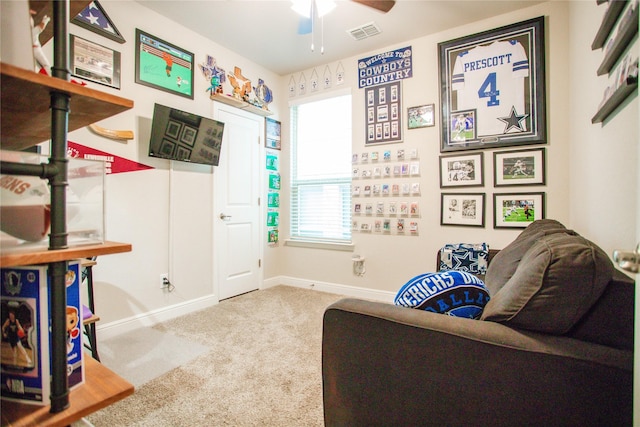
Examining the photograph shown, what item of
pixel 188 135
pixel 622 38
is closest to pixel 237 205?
pixel 188 135

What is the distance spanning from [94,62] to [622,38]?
130 inches

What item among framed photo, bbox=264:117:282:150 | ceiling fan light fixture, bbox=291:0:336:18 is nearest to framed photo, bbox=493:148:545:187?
ceiling fan light fixture, bbox=291:0:336:18

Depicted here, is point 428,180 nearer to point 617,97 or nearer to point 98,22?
point 617,97

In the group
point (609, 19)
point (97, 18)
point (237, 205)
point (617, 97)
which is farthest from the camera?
point (237, 205)

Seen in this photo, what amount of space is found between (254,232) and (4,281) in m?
3.26

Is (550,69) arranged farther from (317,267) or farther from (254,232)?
(254,232)

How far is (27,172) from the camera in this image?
55 centimetres

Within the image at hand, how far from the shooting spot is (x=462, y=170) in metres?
3.04

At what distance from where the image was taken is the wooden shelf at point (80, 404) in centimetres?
55

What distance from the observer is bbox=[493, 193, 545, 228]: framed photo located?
274 centimetres

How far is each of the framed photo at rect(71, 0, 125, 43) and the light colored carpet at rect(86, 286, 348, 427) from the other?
2532 millimetres

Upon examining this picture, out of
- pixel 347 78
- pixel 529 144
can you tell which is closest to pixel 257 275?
pixel 347 78

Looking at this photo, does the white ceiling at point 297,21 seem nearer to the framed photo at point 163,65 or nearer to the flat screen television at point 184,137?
the framed photo at point 163,65

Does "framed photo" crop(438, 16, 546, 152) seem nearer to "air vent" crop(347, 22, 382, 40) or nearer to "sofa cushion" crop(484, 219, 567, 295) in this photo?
"air vent" crop(347, 22, 382, 40)
